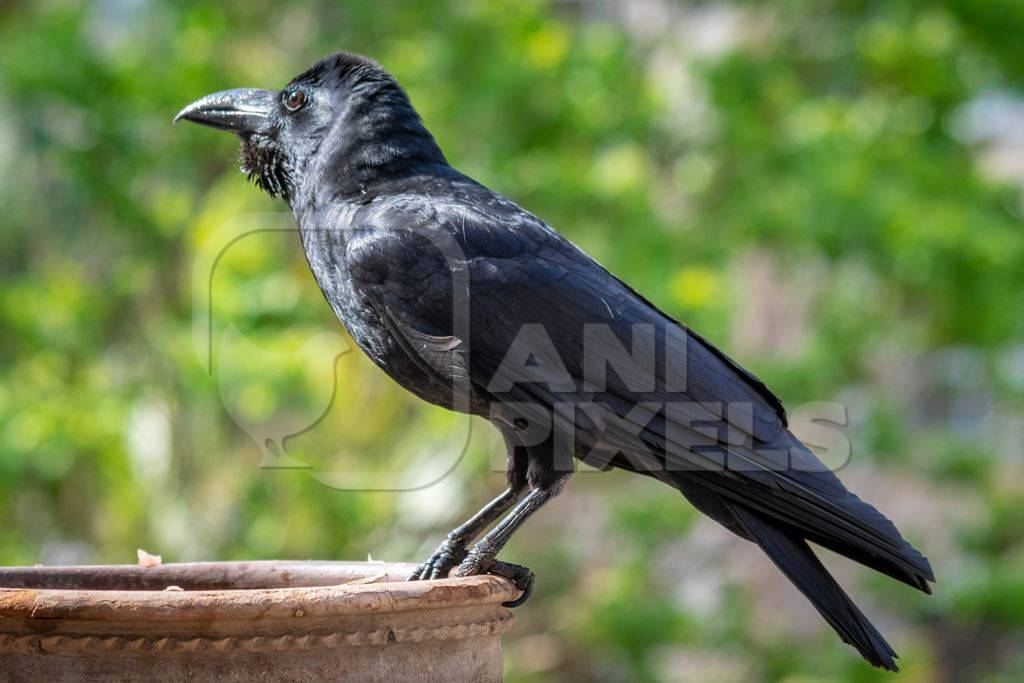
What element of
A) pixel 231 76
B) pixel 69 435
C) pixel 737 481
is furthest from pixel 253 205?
pixel 737 481

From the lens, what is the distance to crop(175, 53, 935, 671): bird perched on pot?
95.3 inches

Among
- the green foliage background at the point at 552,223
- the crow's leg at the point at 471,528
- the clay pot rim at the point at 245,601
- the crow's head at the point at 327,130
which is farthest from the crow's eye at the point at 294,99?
the green foliage background at the point at 552,223

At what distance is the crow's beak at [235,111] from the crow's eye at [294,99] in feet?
0.12

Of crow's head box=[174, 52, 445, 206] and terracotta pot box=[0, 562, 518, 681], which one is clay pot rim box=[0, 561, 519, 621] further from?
crow's head box=[174, 52, 445, 206]

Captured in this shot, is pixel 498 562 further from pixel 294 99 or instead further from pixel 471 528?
pixel 294 99

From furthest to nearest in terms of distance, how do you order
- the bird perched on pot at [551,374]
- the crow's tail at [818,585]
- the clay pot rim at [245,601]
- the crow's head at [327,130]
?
1. the crow's head at [327,130]
2. the bird perched on pot at [551,374]
3. the crow's tail at [818,585]
4. the clay pot rim at [245,601]

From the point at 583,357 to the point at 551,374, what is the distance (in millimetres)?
97

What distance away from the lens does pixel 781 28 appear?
8414mm

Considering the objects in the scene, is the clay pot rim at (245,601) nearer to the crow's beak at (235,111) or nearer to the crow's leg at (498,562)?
the crow's leg at (498,562)

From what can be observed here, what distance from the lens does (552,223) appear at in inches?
282

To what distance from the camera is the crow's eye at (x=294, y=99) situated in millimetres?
3191

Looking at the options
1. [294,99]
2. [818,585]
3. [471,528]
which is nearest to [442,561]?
[471,528]

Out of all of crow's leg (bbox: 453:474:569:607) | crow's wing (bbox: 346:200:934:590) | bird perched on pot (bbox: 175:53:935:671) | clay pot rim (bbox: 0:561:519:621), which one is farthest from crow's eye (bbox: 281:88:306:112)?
clay pot rim (bbox: 0:561:519:621)

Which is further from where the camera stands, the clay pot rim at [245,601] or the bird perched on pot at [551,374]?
the bird perched on pot at [551,374]
